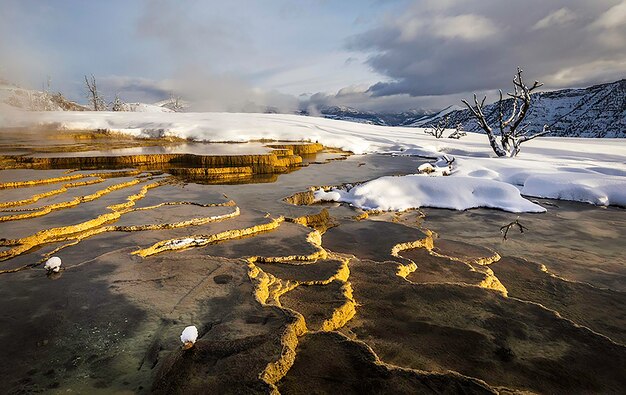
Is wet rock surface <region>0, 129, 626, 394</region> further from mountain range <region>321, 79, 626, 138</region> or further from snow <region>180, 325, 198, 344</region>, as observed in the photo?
mountain range <region>321, 79, 626, 138</region>

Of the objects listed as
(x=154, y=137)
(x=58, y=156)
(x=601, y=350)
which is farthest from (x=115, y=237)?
(x=154, y=137)

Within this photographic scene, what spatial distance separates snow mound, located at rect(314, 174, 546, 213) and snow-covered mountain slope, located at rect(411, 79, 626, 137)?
76.5m

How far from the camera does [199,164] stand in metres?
13.2

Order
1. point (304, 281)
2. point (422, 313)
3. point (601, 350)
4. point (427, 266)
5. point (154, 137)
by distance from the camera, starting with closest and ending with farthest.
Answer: point (601, 350) → point (422, 313) → point (304, 281) → point (427, 266) → point (154, 137)

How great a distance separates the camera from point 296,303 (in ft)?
11.1

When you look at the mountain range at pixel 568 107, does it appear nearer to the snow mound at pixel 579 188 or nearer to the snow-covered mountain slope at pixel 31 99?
the snow-covered mountain slope at pixel 31 99

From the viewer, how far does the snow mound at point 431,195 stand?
26.5ft

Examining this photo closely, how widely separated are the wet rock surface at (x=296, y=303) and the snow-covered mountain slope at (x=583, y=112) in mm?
80806

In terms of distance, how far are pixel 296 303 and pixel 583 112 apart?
5023 inches

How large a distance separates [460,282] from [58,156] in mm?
14755

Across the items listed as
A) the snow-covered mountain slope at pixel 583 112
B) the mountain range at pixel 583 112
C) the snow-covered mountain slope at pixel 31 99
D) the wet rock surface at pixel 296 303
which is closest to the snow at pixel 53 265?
the wet rock surface at pixel 296 303

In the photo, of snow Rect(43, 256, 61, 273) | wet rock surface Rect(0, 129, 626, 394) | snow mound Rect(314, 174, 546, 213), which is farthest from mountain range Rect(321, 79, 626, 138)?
snow Rect(43, 256, 61, 273)

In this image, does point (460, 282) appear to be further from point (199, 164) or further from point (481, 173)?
point (199, 164)

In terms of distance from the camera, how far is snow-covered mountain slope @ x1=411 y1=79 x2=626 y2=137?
3315 inches
